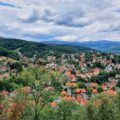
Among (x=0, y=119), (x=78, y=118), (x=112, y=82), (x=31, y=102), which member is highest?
(x=0, y=119)

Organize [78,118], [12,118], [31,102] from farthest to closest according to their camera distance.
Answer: [78,118], [31,102], [12,118]

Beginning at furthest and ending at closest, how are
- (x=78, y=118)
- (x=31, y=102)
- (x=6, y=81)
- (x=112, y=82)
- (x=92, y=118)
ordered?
(x=112, y=82)
(x=6, y=81)
(x=78, y=118)
(x=92, y=118)
(x=31, y=102)

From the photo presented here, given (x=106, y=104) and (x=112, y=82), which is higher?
(x=106, y=104)

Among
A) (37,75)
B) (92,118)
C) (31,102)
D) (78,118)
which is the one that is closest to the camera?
(37,75)

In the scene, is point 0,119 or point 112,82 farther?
point 112,82

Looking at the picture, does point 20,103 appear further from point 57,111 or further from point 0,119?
point 57,111

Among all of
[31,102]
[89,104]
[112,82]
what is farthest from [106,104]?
[112,82]

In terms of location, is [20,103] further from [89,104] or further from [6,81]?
[6,81]

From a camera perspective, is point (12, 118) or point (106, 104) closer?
point (12, 118)

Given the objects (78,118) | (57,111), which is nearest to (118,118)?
(78,118)
